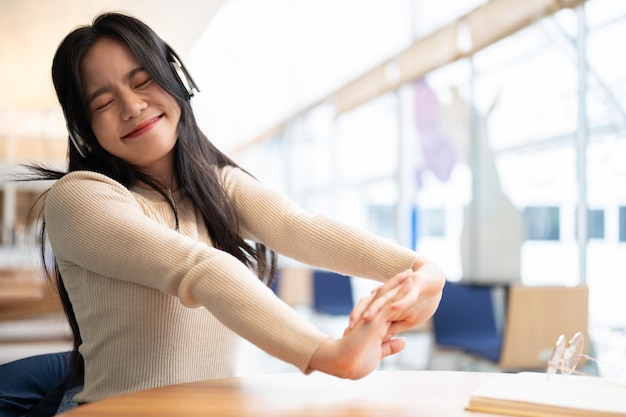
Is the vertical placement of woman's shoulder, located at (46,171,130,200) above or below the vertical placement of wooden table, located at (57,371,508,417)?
above

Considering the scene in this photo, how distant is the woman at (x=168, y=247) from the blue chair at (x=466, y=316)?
2.94 metres

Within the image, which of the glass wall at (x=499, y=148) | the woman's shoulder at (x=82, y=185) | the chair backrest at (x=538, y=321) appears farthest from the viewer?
the glass wall at (x=499, y=148)

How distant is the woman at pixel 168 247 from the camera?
3.48 ft

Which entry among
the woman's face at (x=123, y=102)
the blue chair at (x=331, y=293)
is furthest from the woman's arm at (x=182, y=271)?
the blue chair at (x=331, y=293)

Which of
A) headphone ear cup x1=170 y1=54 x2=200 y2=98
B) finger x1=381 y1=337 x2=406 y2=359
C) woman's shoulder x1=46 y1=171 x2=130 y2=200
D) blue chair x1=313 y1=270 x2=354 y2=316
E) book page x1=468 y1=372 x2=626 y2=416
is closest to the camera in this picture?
book page x1=468 y1=372 x2=626 y2=416

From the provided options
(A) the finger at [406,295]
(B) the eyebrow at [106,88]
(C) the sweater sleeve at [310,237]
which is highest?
(B) the eyebrow at [106,88]

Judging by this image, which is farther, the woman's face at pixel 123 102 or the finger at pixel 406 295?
the woman's face at pixel 123 102

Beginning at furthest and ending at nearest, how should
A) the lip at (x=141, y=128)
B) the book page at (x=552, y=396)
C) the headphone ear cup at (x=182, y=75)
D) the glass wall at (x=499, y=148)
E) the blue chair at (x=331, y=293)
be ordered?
the blue chair at (x=331, y=293) < the glass wall at (x=499, y=148) < the headphone ear cup at (x=182, y=75) < the lip at (x=141, y=128) < the book page at (x=552, y=396)

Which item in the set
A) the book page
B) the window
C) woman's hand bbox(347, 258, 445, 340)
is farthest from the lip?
the window

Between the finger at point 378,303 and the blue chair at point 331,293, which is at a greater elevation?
the finger at point 378,303

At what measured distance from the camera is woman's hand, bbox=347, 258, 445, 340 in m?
1.04

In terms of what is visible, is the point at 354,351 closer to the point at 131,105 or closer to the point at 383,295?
the point at 383,295

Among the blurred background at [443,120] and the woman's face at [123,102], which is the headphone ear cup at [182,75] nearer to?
the woman's face at [123,102]

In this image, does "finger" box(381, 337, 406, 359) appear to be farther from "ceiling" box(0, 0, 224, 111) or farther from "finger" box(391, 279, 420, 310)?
"ceiling" box(0, 0, 224, 111)
